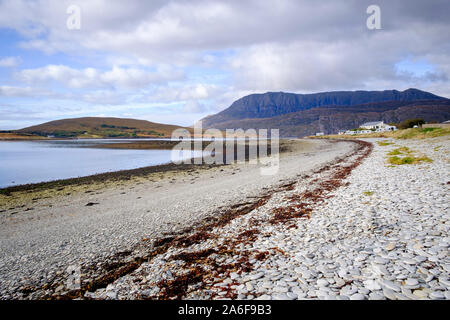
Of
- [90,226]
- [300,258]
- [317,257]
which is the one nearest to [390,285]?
[317,257]

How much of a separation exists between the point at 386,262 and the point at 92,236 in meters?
A: 10.5

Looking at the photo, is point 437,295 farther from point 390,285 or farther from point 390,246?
point 390,246

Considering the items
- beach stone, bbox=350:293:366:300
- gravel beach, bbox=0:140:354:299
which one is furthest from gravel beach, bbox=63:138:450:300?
gravel beach, bbox=0:140:354:299

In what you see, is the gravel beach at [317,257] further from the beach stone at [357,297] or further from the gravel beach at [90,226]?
the gravel beach at [90,226]

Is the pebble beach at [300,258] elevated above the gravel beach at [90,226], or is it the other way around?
the pebble beach at [300,258]

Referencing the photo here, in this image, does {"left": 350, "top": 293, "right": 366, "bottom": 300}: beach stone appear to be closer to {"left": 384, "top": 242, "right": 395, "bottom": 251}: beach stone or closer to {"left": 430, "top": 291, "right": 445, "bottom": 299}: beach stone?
{"left": 430, "top": 291, "right": 445, "bottom": 299}: beach stone

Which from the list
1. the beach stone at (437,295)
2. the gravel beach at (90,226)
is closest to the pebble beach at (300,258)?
the beach stone at (437,295)

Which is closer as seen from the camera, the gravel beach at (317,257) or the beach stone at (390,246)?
the gravel beach at (317,257)

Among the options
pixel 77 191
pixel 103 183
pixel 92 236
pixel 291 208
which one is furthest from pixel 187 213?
pixel 103 183

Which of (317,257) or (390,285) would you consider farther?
(317,257)

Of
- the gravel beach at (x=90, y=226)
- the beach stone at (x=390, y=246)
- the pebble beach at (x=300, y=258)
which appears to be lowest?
the gravel beach at (x=90, y=226)

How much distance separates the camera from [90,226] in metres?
12.1

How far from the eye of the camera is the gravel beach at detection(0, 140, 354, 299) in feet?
25.1

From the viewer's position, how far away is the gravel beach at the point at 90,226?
7.65 m
